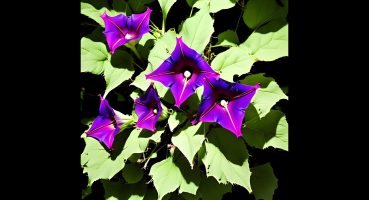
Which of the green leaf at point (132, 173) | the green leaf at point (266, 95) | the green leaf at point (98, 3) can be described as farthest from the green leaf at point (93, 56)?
the green leaf at point (266, 95)

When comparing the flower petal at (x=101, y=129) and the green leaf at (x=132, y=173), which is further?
the green leaf at (x=132, y=173)

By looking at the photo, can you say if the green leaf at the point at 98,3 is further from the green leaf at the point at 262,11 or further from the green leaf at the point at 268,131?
the green leaf at the point at 268,131

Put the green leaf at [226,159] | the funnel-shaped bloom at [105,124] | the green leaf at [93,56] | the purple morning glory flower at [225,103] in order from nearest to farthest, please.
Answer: the purple morning glory flower at [225,103]
the green leaf at [226,159]
the funnel-shaped bloom at [105,124]
the green leaf at [93,56]

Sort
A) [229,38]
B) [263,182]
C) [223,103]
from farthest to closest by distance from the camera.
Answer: [263,182] → [229,38] → [223,103]

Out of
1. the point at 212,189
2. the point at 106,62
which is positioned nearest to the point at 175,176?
the point at 212,189

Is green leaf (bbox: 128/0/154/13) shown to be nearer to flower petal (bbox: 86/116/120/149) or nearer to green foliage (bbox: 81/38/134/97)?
green foliage (bbox: 81/38/134/97)

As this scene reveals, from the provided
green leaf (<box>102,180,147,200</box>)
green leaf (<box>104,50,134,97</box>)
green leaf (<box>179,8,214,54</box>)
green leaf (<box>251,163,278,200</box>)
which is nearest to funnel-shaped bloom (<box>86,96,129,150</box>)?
green leaf (<box>104,50,134,97</box>)

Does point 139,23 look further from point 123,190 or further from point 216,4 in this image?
point 123,190
